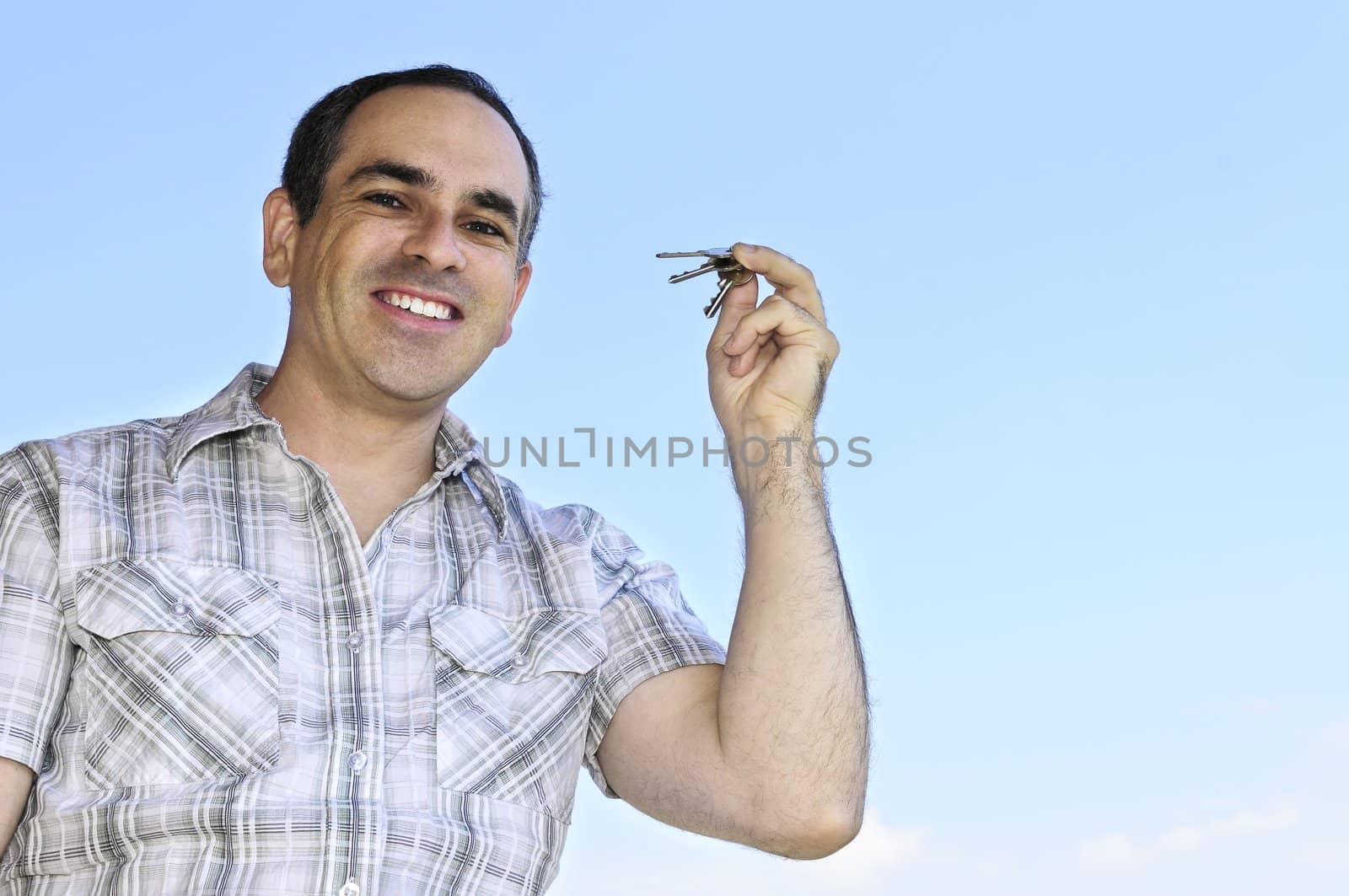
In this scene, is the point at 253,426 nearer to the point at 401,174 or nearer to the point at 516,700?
the point at 401,174

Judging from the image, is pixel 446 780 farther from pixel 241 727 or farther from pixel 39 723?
pixel 39 723

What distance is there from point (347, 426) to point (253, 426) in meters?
0.21

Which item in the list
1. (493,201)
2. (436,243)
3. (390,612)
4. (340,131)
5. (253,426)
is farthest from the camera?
(340,131)

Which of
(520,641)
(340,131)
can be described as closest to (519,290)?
(340,131)

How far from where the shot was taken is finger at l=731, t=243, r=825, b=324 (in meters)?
2.39

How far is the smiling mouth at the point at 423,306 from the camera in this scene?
2.45 m

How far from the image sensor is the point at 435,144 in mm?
2572

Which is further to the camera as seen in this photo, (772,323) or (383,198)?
(383,198)

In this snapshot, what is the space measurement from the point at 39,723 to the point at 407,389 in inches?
33.0

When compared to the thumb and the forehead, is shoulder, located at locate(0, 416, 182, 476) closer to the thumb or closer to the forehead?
the forehead

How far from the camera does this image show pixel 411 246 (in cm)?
248

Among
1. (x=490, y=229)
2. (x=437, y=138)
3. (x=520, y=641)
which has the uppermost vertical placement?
(x=437, y=138)

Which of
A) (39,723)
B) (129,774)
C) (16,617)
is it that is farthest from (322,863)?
(16,617)

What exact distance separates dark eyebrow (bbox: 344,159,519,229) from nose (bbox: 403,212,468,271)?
2.4 inches
